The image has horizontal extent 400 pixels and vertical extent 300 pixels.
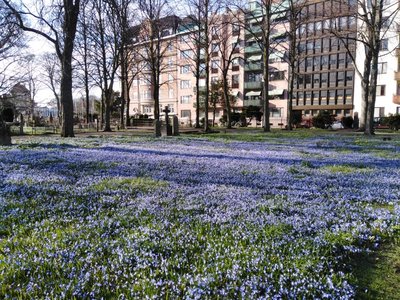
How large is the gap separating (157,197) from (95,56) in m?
34.2

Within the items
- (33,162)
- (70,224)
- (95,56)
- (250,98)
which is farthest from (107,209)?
(250,98)

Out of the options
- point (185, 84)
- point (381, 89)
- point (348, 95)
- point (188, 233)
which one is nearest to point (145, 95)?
point (185, 84)

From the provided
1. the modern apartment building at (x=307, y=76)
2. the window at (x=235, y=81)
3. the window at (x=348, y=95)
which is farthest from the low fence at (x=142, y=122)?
the window at (x=348, y=95)

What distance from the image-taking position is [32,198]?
5188 millimetres

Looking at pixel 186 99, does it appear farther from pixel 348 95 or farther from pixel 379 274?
pixel 379 274

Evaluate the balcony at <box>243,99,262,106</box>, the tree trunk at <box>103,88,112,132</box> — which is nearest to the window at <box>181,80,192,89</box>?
the balcony at <box>243,99,262,106</box>

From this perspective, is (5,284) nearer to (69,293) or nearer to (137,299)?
(69,293)

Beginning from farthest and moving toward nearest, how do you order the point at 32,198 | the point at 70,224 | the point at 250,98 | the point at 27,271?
the point at 250,98
the point at 32,198
the point at 70,224
the point at 27,271

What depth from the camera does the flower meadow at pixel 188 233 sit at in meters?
2.64

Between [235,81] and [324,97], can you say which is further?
[235,81]

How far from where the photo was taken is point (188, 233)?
12.0 feet

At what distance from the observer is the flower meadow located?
8.66 feet

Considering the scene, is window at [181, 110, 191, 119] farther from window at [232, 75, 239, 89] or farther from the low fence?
the low fence

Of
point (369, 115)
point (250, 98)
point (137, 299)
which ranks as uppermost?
point (250, 98)
